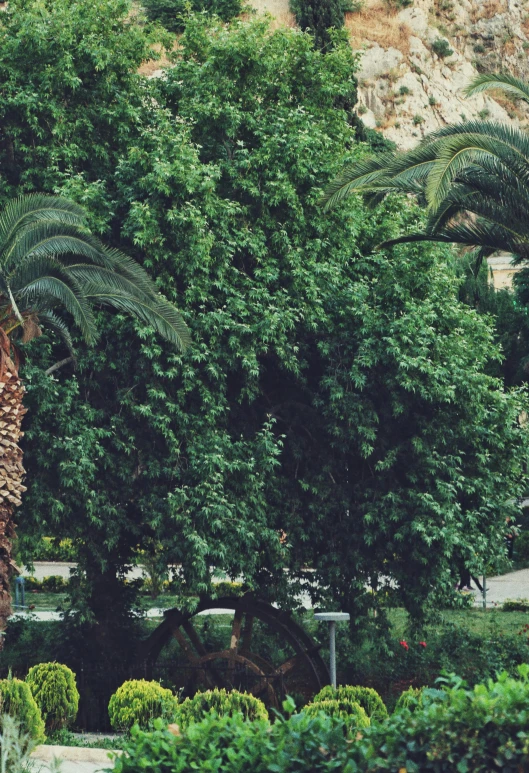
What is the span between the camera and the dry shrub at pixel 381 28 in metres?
54.7

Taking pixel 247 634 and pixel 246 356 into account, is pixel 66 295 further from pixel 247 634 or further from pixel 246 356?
pixel 247 634

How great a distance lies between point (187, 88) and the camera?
15.7 meters

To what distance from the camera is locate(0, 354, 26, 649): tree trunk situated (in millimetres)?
11969

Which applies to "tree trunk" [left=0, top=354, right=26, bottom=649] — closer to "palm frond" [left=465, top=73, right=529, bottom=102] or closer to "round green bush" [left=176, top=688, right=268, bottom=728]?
"round green bush" [left=176, top=688, right=268, bottom=728]

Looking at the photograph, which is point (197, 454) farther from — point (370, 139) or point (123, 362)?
point (370, 139)

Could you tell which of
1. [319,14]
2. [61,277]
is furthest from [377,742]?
[319,14]

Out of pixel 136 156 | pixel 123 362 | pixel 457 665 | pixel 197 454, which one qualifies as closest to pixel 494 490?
pixel 457 665

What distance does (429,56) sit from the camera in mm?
57281

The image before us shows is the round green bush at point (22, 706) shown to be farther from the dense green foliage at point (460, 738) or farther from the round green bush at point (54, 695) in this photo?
the dense green foliage at point (460, 738)

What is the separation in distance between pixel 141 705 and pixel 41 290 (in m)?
5.28

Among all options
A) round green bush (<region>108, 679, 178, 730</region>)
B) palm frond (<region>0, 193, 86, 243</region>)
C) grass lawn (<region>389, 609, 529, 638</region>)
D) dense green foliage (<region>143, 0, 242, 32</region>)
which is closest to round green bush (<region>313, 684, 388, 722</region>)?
round green bush (<region>108, 679, 178, 730</region>)

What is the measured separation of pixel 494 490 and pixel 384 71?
4396cm

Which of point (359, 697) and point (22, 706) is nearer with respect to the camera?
point (22, 706)

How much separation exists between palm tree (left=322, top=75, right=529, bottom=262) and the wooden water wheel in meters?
6.63
